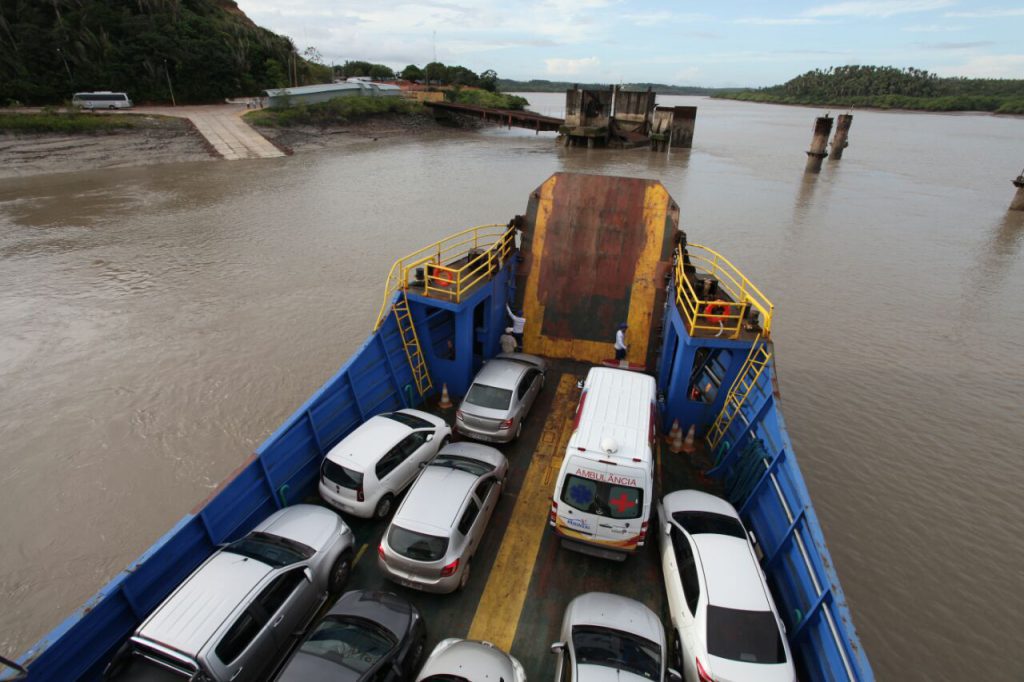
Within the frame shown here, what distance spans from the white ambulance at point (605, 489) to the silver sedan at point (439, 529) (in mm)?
1116

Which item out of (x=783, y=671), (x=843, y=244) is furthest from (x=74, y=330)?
(x=843, y=244)

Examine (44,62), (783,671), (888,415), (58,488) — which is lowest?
(58,488)

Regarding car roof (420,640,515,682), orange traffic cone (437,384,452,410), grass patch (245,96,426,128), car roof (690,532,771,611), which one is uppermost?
grass patch (245,96,426,128)

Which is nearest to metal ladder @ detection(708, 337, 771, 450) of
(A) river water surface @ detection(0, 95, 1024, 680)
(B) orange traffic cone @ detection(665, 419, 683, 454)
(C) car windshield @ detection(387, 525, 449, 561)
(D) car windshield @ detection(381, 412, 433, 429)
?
(B) orange traffic cone @ detection(665, 419, 683, 454)

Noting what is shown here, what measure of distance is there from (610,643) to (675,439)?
4768mm

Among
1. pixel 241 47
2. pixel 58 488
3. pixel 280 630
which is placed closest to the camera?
pixel 280 630

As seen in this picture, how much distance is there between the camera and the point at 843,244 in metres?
28.7

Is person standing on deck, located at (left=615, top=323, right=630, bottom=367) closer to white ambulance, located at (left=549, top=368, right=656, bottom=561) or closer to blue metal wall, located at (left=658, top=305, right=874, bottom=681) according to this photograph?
blue metal wall, located at (left=658, top=305, right=874, bottom=681)

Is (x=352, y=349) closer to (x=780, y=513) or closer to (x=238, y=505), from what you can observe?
(x=238, y=505)

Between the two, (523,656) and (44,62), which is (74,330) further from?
(44,62)

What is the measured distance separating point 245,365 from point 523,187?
2901 centimetres

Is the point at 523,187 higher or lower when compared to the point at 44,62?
lower

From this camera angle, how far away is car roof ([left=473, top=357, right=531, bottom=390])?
9.99m

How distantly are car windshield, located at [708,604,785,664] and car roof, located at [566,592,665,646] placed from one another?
22.8 inches
